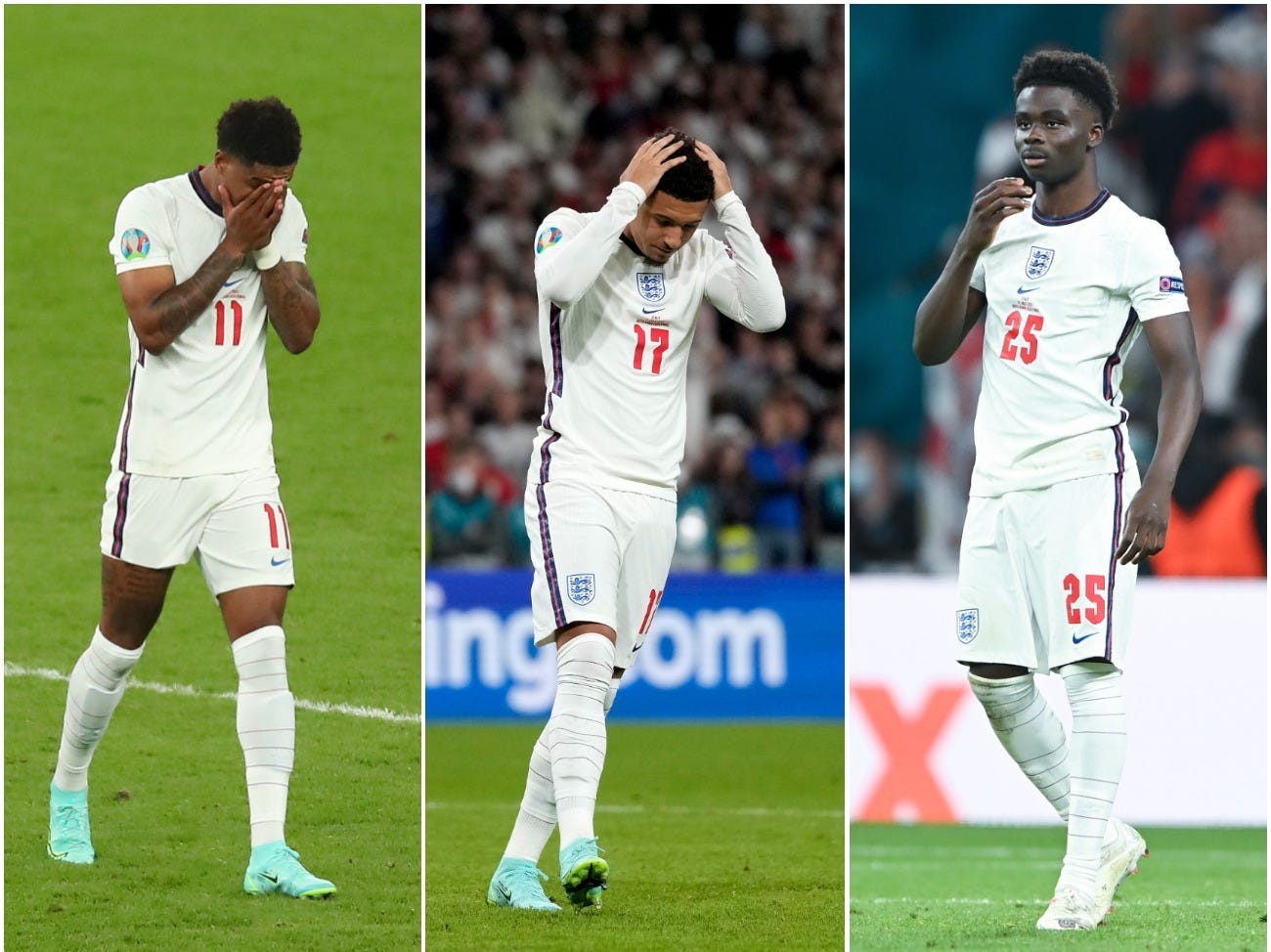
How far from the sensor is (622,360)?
4516 mm

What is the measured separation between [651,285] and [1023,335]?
3.14 feet

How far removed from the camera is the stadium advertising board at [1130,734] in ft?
24.6

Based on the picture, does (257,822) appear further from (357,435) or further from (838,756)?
(838,756)

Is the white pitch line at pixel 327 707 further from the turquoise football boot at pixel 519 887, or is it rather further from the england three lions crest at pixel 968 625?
the england three lions crest at pixel 968 625

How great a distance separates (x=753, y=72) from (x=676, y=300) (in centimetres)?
853

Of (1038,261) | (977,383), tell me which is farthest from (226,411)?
(977,383)

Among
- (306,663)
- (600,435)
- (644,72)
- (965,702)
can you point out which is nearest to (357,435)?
(306,663)

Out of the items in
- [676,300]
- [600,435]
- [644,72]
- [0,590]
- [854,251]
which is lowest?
[0,590]

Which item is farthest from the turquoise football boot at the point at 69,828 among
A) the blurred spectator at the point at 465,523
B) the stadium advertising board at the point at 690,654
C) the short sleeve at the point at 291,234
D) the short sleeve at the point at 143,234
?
the blurred spectator at the point at 465,523

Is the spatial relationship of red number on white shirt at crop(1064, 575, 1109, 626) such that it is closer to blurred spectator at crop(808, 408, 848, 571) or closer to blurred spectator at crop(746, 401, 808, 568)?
blurred spectator at crop(808, 408, 848, 571)

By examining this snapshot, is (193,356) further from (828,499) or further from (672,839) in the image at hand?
(828,499)

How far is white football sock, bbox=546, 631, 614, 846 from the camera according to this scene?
4.26 m

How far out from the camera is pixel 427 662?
8.55 metres

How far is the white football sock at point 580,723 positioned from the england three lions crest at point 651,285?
2.88ft
